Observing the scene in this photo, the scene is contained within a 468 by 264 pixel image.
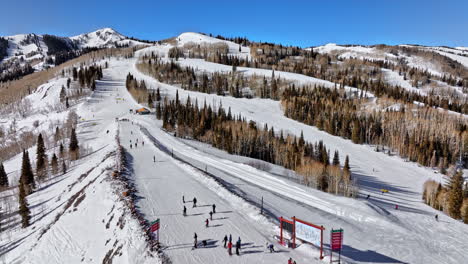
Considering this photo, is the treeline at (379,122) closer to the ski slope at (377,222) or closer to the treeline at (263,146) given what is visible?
the treeline at (263,146)

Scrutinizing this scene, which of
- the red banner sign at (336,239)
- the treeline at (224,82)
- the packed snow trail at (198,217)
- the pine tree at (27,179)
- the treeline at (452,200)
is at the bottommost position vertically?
the pine tree at (27,179)

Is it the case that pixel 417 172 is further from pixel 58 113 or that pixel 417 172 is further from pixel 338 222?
pixel 58 113

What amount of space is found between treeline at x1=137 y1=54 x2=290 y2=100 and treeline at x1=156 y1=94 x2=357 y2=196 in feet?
207

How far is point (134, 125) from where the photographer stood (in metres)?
93.3

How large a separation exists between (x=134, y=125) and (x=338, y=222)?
7697cm

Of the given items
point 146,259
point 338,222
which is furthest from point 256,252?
point 338,222

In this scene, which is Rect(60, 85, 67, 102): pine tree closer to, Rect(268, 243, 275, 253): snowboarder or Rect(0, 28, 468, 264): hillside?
Rect(0, 28, 468, 264): hillside

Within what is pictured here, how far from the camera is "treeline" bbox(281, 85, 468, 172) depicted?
94688 millimetres

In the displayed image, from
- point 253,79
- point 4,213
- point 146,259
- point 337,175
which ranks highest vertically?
point 253,79

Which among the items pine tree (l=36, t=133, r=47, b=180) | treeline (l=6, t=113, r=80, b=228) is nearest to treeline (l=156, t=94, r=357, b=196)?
treeline (l=6, t=113, r=80, b=228)

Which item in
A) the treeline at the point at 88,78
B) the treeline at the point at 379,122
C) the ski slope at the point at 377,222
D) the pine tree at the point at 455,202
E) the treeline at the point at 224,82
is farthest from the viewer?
the treeline at the point at 224,82

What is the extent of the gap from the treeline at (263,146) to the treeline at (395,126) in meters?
30.4

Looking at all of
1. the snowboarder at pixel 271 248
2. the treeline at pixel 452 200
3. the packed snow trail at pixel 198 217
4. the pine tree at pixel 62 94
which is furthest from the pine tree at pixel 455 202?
the pine tree at pixel 62 94

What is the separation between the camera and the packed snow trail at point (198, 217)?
70.3ft
